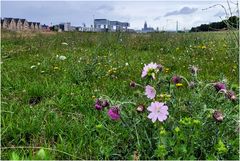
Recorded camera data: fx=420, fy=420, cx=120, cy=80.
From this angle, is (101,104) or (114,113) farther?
(101,104)

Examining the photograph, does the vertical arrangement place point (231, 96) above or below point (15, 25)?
above

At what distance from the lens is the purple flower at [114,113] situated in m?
2.67

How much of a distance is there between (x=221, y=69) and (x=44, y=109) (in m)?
3.50

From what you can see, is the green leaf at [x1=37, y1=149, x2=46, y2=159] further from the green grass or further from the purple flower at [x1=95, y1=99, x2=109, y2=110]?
the purple flower at [x1=95, y1=99, x2=109, y2=110]

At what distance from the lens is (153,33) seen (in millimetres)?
14461

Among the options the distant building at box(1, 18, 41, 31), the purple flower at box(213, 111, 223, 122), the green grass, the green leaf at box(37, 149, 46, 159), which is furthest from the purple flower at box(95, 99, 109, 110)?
the distant building at box(1, 18, 41, 31)

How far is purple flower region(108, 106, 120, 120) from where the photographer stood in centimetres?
267

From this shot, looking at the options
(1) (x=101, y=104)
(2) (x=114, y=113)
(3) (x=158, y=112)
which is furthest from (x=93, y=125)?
(3) (x=158, y=112)

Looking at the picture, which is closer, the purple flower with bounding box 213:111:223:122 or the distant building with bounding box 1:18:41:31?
the purple flower with bounding box 213:111:223:122

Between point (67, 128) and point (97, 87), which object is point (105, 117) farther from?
point (97, 87)

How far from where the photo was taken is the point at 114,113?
8.80ft

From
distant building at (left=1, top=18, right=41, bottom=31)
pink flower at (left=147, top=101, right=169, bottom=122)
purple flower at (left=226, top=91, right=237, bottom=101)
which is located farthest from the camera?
distant building at (left=1, top=18, right=41, bottom=31)

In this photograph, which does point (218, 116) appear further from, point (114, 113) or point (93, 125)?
point (93, 125)

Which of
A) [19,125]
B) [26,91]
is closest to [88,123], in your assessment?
[19,125]
